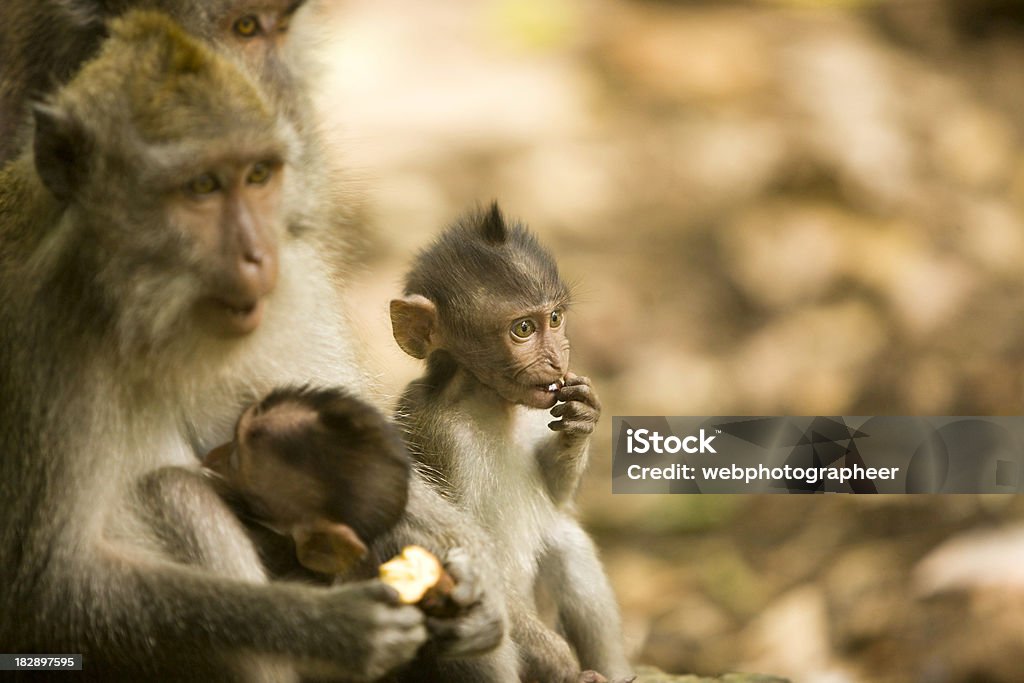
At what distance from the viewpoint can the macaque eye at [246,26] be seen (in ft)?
14.4

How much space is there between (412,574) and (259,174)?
3.24 ft

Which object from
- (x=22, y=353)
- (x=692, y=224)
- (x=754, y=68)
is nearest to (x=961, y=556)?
(x=692, y=224)

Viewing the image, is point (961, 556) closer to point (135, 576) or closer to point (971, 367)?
point (971, 367)

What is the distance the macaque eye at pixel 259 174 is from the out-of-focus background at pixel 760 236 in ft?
10.1

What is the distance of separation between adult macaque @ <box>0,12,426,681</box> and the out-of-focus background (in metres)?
2.88

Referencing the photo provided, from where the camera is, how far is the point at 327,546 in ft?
10.9

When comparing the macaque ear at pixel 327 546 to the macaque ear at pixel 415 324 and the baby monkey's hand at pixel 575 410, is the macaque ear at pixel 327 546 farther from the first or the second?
the macaque ear at pixel 415 324

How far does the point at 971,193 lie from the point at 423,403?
242 inches

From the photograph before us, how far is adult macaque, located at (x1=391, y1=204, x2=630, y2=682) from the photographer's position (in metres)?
3.96

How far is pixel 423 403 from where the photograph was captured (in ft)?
13.4

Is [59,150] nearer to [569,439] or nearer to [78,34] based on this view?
[78,34]

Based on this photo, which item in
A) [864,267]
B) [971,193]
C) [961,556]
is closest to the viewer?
[961,556]

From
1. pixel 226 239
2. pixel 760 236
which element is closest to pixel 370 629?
pixel 226 239

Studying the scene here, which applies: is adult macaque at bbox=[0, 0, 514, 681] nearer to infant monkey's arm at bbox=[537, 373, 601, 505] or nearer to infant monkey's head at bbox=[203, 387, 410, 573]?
infant monkey's head at bbox=[203, 387, 410, 573]
